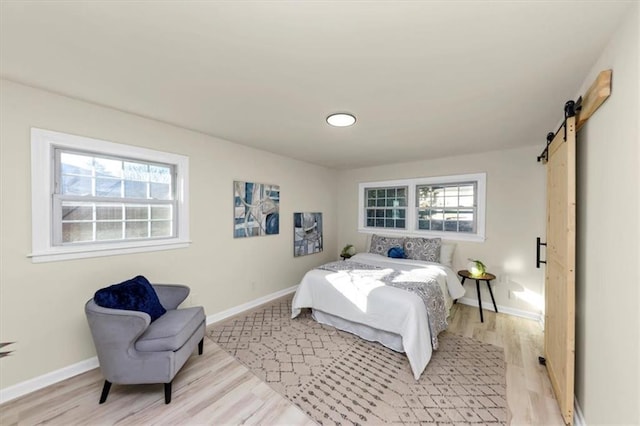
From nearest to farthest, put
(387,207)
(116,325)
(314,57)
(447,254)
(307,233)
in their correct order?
1. (314,57)
2. (116,325)
3. (447,254)
4. (307,233)
5. (387,207)

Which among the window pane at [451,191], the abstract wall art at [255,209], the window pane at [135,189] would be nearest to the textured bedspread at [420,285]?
the abstract wall art at [255,209]

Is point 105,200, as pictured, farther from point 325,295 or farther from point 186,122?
point 325,295

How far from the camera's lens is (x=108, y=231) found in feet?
8.20

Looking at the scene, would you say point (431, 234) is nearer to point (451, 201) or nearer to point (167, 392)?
point (451, 201)

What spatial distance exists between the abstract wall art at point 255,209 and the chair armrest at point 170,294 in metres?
1.13

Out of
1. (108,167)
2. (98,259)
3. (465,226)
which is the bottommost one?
(98,259)

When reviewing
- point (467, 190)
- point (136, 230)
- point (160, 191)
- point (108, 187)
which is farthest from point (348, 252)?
point (108, 187)

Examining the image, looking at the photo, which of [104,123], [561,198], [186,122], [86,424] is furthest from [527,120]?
[86,424]

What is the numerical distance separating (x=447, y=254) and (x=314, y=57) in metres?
3.52

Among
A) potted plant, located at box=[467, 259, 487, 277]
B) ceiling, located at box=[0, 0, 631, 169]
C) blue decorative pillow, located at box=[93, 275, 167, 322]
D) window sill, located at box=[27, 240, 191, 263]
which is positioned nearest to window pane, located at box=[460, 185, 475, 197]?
potted plant, located at box=[467, 259, 487, 277]

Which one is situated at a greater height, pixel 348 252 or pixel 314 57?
pixel 314 57

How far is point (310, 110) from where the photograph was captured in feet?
7.74

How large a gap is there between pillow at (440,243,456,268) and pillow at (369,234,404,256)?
2.05ft

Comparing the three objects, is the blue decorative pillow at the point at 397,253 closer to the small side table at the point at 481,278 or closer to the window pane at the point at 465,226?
the small side table at the point at 481,278
